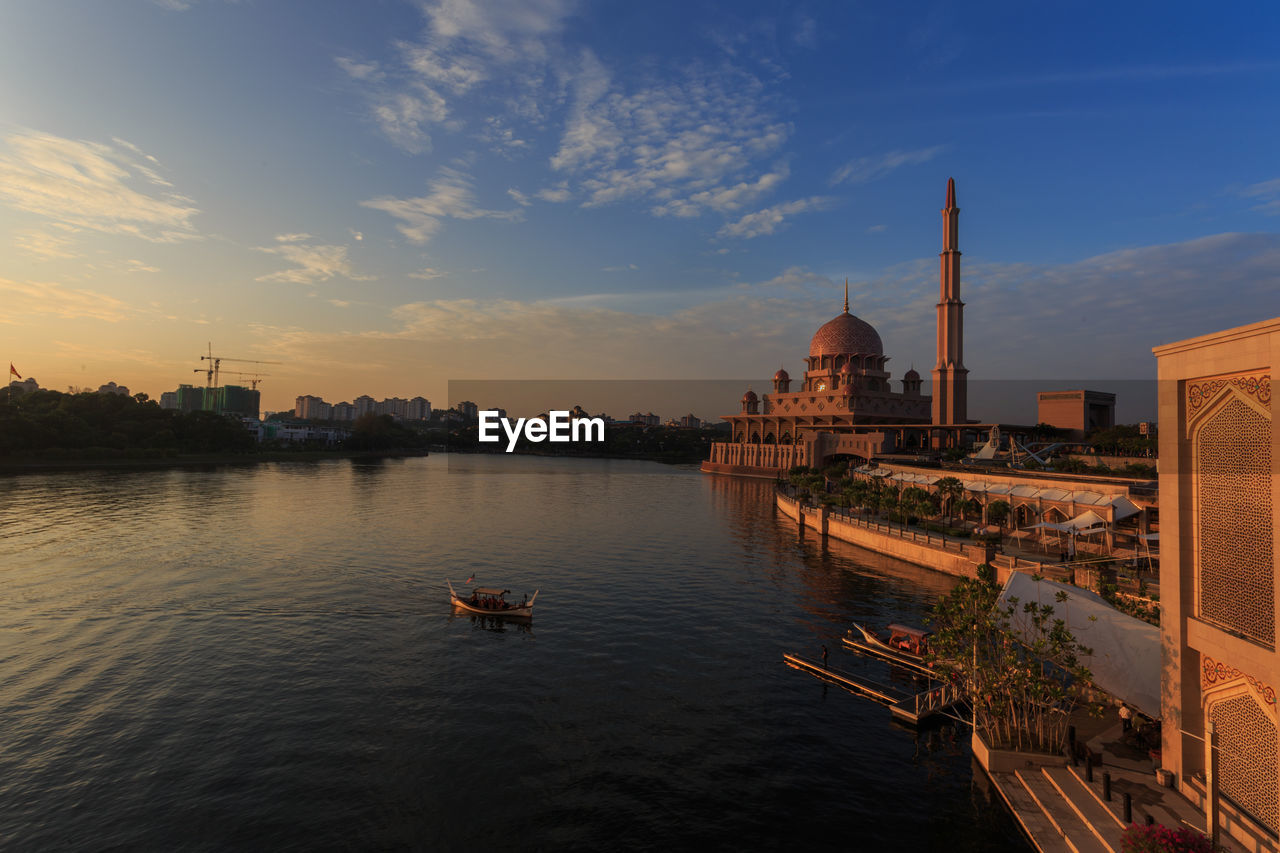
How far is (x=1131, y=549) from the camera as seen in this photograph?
44.3m

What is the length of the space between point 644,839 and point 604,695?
32.1ft

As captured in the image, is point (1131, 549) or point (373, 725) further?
point (1131, 549)

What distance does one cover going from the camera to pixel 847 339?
6280 inches

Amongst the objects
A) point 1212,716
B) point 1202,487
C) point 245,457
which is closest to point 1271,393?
point 1202,487

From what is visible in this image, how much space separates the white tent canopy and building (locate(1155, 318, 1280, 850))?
232 cm

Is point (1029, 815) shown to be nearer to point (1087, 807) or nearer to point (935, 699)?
point (1087, 807)

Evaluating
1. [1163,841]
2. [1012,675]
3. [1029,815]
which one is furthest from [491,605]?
[1163,841]

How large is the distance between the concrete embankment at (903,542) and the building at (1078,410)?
222 feet

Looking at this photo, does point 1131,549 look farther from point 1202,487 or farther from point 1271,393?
point 1271,393

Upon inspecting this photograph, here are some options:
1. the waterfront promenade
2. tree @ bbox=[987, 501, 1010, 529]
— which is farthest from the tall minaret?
the waterfront promenade

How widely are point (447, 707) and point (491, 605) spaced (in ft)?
38.9

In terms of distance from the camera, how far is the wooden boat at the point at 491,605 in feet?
125

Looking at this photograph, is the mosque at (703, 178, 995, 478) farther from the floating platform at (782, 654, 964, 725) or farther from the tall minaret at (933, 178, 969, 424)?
the floating platform at (782, 654, 964, 725)

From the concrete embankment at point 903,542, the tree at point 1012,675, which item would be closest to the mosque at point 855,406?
the concrete embankment at point 903,542
